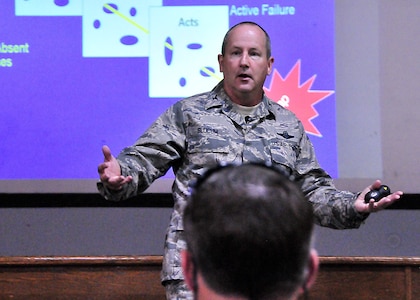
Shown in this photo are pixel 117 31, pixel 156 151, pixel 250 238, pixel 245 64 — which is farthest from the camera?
pixel 117 31

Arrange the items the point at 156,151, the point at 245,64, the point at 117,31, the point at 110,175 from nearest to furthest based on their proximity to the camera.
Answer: the point at 110,175
the point at 156,151
the point at 245,64
the point at 117,31

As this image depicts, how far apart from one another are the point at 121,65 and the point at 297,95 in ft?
2.55

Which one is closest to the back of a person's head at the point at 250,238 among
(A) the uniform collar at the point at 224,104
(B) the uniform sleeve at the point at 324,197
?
(B) the uniform sleeve at the point at 324,197

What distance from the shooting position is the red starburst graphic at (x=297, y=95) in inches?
124

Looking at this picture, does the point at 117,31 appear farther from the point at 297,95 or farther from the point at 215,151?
the point at 215,151

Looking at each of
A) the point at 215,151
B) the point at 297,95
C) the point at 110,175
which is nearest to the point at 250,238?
the point at 110,175

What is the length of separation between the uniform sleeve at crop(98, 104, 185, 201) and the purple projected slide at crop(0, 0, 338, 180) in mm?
876

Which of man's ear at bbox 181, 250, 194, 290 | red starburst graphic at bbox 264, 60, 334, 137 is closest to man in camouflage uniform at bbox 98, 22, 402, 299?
red starburst graphic at bbox 264, 60, 334, 137

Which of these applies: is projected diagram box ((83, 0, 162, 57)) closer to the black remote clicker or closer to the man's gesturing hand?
the man's gesturing hand

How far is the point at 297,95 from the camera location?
3176mm

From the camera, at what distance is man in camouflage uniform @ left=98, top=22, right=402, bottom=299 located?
217cm

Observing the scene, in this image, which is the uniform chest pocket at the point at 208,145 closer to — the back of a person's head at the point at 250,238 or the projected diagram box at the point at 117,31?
the projected diagram box at the point at 117,31

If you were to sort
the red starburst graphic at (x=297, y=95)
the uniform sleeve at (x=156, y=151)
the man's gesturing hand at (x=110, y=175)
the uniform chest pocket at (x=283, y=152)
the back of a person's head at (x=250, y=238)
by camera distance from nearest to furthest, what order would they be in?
the back of a person's head at (x=250, y=238)
the man's gesturing hand at (x=110, y=175)
the uniform sleeve at (x=156, y=151)
the uniform chest pocket at (x=283, y=152)
the red starburst graphic at (x=297, y=95)

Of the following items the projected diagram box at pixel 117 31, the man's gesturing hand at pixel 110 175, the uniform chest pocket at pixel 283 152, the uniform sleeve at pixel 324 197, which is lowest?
the uniform sleeve at pixel 324 197
